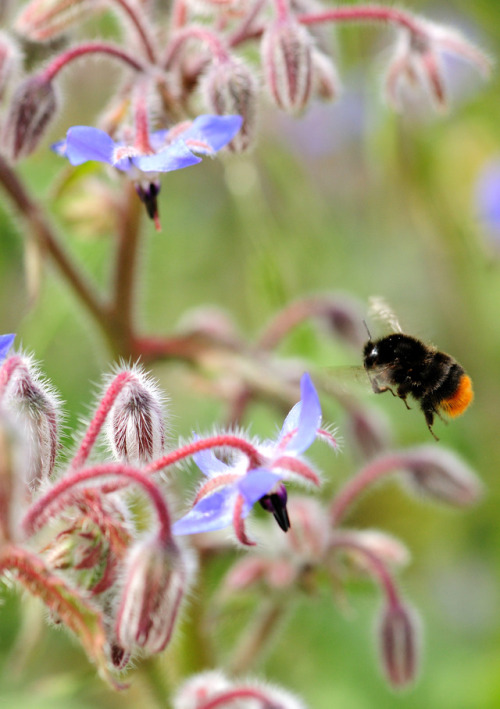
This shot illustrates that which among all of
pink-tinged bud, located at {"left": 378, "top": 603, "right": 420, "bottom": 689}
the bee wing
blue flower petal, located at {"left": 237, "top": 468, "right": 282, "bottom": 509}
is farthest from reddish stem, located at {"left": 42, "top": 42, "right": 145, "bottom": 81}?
pink-tinged bud, located at {"left": 378, "top": 603, "right": 420, "bottom": 689}

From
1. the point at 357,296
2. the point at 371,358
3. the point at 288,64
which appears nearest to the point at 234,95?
the point at 288,64

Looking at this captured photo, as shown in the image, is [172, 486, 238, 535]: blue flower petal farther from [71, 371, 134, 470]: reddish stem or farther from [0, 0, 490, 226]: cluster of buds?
[0, 0, 490, 226]: cluster of buds

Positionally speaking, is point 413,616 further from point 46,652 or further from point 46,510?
point 46,652

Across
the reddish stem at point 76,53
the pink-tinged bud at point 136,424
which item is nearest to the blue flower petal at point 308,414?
the pink-tinged bud at point 136,424

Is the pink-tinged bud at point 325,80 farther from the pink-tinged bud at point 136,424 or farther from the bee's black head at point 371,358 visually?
the pink-tinged bud at point 136,424

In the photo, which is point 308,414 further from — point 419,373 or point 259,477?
point 419,373

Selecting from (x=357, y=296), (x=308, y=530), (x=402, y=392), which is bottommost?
(x=357, y=296)
